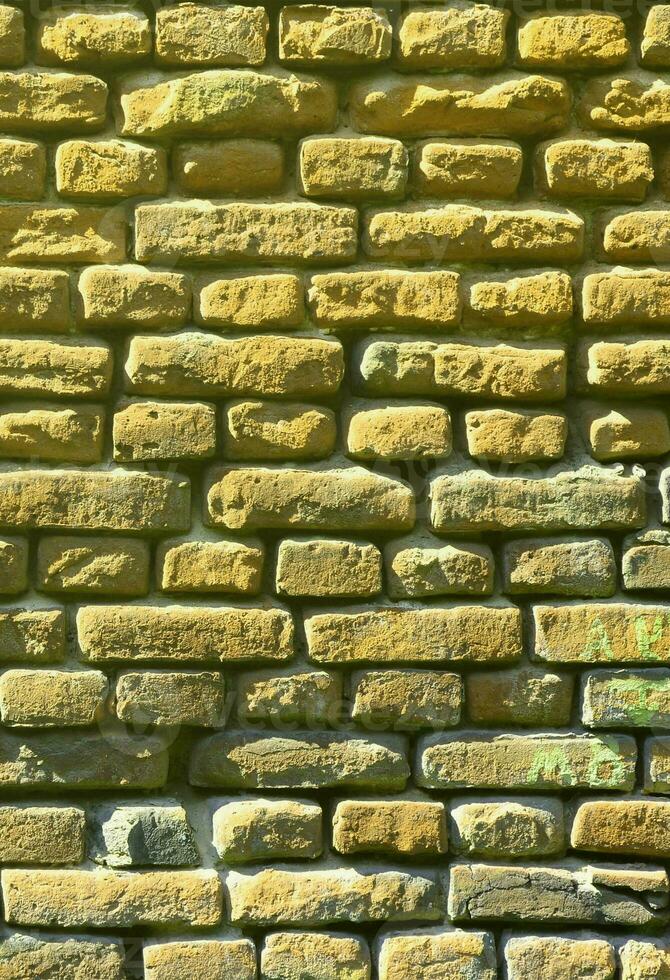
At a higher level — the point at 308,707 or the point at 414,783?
the point at 308,707

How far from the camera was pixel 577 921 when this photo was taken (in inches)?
64.7

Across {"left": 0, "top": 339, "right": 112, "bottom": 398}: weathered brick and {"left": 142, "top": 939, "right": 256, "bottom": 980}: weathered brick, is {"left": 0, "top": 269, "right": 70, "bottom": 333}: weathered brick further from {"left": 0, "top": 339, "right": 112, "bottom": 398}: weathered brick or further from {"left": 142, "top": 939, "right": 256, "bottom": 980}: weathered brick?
{"left": 142, "top": 939, "right": 256, "bottom": 980}: weathered brick

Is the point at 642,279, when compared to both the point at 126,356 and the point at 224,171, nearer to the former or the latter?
the point at 224,171

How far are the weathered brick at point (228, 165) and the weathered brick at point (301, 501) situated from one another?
18.7 inches

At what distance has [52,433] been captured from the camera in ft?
5.44

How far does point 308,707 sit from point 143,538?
0.39 meters

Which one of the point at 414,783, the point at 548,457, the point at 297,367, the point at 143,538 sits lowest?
the point at 414,783

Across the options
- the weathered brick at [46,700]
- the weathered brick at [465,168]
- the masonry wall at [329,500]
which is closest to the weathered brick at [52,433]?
the masonry wall at [329,500]

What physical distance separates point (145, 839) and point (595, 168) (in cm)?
133

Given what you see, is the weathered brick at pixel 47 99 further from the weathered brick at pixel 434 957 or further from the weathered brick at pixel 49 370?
the weathered brick at pixel 434 957

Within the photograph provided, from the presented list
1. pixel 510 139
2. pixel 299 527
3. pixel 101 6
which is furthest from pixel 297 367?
pixel 101 6

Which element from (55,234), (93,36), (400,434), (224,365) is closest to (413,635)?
(400,434)

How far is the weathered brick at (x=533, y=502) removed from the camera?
66.1 inches

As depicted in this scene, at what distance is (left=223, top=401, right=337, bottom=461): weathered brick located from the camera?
1669 mm
